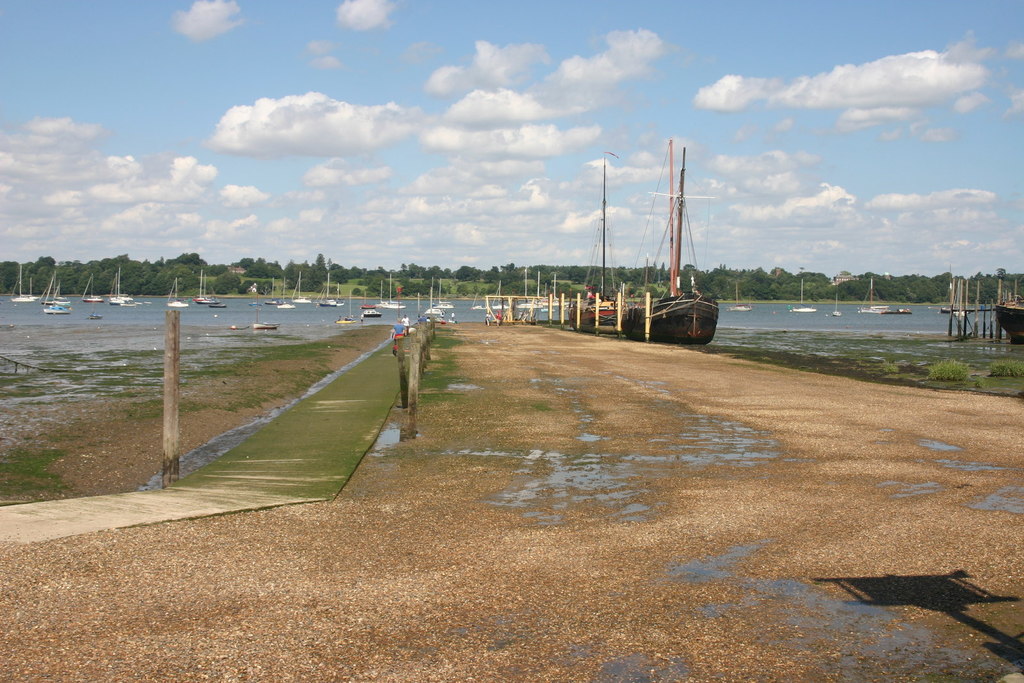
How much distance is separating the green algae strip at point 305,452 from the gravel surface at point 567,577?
23.1 inches

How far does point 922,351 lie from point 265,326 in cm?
5086

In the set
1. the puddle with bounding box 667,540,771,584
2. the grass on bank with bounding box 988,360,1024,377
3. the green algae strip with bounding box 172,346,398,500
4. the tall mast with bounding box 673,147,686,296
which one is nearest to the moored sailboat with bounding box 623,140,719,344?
the tall mast with bounding box 673,147,686,296

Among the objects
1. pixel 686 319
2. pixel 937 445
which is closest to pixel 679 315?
pixel 686 319

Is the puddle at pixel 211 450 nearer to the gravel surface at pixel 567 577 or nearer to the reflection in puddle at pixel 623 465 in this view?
the gravel surface at pixel 567 577

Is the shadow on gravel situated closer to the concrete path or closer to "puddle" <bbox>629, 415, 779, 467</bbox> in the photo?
"puddle" <bbox>629, 415, 779, 467</bbox>

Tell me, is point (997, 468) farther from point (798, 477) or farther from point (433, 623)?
point (433, 623)

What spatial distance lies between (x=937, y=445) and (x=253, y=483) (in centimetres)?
1091

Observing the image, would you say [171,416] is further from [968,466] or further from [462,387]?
[462,387]

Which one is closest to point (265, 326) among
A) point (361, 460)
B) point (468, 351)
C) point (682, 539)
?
point (468, 351)

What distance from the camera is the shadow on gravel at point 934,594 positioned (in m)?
6.75

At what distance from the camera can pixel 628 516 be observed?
33.3ft

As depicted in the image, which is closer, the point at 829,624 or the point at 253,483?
the point at 829,624

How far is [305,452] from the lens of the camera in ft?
47.2

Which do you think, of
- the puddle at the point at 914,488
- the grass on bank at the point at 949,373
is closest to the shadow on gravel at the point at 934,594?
the puddle at the point at 914,488
